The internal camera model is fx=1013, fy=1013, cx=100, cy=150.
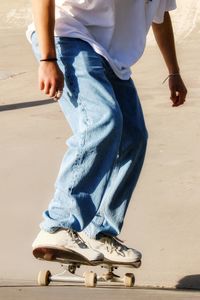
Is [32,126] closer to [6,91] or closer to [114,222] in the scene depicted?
[6,91]

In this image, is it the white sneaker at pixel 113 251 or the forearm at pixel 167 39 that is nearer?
the white sneaker at pixel 113 251

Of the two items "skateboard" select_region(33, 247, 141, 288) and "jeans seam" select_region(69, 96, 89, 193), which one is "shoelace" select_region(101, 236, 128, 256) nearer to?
"skateboard" select_region(33, 247, 141, 288)

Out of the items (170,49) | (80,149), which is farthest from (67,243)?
(170,49)

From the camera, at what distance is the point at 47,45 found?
13.6ft

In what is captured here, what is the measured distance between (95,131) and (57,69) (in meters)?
0.30

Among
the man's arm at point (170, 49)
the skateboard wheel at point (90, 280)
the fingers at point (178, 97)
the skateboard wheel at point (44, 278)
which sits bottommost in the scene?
the skateboard wheel at point (44, 278)

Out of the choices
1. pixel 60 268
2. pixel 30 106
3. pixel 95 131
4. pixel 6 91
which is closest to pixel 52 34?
pixel 95 131

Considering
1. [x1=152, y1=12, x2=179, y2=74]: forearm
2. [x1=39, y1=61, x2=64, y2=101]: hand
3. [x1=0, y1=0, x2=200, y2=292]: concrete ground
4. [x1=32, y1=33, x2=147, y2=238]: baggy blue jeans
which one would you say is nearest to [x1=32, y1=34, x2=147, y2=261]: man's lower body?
[x1=32, y1=33, x2=147, y2=238]: baggy blue jeans

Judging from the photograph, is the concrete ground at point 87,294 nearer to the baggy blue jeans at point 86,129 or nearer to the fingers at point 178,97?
the baggy blue jeans at point 86,129

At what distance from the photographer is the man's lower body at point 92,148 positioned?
4215 mm

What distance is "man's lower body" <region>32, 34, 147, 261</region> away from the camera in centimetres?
421

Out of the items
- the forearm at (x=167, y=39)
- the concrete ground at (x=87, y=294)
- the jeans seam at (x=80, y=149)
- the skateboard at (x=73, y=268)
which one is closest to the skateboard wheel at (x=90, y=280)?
the skateboard at (x=73, y=268)

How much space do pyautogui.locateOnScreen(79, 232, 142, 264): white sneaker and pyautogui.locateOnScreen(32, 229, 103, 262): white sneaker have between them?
66 mm

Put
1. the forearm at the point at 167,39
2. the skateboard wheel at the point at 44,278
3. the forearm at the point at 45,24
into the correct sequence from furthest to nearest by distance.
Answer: the forearm at the point at 167,39 < the skateboard wheel at the point at 44,278 < the forearm at the point at 45,24
